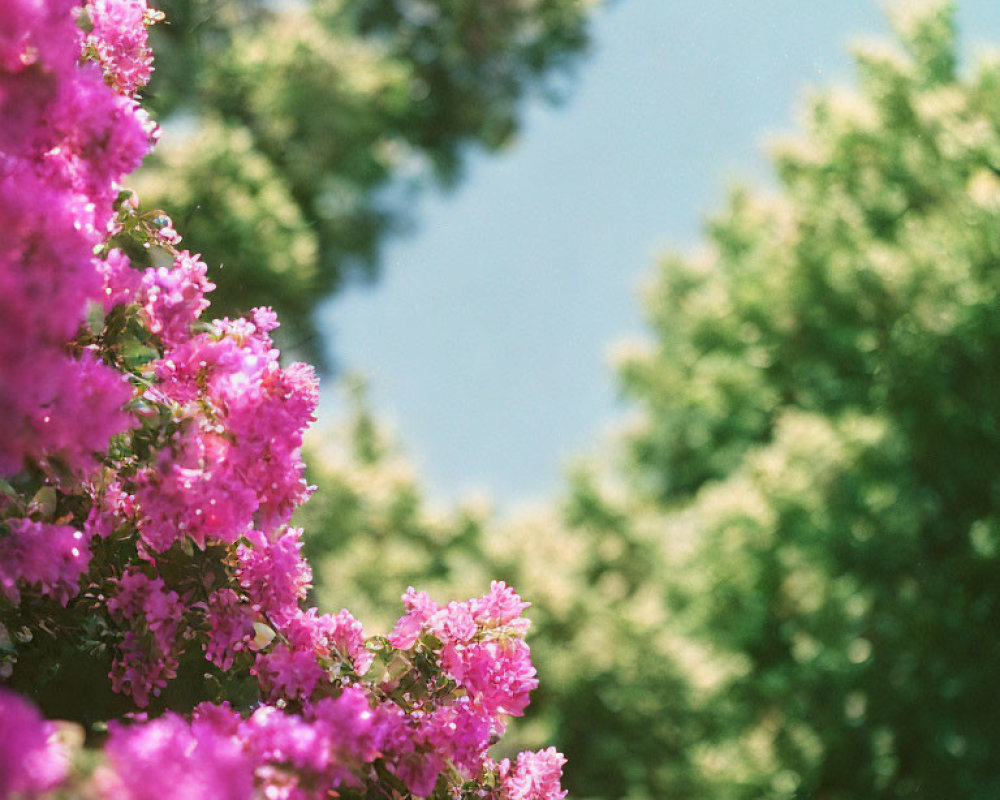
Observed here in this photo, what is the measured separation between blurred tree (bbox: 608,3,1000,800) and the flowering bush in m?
9.89

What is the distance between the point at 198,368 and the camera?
2557 millimetres

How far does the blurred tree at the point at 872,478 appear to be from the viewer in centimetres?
1124

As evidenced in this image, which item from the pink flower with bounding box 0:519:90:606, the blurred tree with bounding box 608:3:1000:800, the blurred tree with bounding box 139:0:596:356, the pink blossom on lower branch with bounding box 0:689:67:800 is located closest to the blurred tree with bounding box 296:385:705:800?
the blurred tree with bounding box 608:3:1000:800

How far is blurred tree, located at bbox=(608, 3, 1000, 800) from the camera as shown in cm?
1124

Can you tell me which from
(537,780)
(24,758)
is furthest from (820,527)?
(24,758)

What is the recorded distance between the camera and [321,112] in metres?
12.9

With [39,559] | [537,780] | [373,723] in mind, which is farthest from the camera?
[537,780]

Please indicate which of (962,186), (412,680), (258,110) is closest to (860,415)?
(962,186)

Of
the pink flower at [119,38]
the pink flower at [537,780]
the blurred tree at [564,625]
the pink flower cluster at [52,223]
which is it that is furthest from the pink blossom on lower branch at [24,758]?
the blurred tree at [564,625]

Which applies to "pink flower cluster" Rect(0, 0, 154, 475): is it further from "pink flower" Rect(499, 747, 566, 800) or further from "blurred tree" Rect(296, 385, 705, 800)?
"blurred tree" Rect(296, 385, 705, 800)

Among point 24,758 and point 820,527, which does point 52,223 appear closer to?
point 24,758

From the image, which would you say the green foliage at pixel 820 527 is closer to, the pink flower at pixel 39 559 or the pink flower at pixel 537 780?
the pink flower at pixel 537 780

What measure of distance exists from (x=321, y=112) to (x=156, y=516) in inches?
446

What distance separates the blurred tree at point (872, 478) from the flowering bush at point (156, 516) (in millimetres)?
9891
